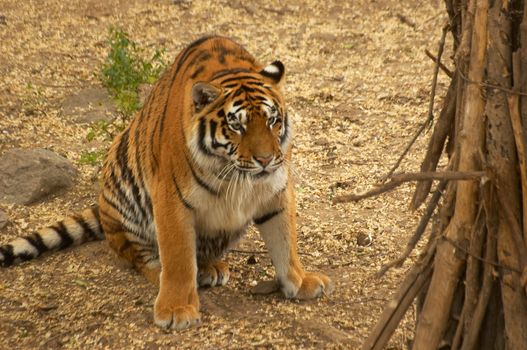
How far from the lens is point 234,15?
930 centimetres

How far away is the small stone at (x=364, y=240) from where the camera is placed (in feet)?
16.9

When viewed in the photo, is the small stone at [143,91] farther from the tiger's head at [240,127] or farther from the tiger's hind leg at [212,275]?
the tiger's head at [240,127]

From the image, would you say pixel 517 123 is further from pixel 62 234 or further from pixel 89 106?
pixel 89 106

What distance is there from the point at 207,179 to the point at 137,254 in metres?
0.86

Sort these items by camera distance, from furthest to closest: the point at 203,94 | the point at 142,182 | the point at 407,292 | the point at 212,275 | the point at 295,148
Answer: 1. the point at 295,148
2. the point at 142,182
3. the point at 212,275
4. the point at 203,94
5. the point at 407,292

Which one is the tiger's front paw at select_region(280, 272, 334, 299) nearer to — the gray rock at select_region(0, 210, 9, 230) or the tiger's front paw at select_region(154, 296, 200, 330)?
the tiger's front paw at select_region(154, 296, 200, 330)

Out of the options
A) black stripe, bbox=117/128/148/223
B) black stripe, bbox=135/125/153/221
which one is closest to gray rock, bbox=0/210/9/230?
black stripe, bbox=117/128/148/223

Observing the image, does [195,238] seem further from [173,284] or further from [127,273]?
[127,273]

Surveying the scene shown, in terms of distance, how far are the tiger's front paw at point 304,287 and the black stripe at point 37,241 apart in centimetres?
141

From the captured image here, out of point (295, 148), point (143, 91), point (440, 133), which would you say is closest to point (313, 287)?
point (440, 133)

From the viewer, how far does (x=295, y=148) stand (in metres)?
6.62

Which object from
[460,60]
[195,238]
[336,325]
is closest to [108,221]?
[195,238]

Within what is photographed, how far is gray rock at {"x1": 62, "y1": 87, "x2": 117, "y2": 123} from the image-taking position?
720cm

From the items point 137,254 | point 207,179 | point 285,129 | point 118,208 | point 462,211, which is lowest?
point 137,254
